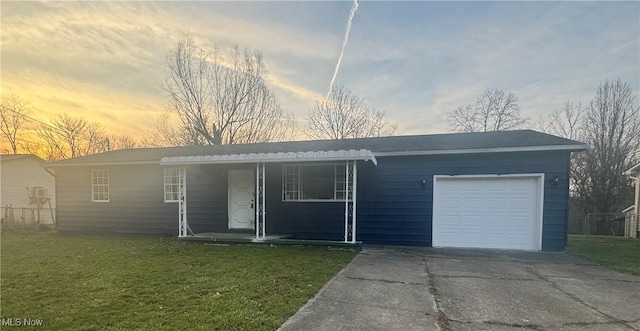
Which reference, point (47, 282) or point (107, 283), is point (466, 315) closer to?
point (107, 283)

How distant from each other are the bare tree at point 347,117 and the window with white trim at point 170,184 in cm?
1223

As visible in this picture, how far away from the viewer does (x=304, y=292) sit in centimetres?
421

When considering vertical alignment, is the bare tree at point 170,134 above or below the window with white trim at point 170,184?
above

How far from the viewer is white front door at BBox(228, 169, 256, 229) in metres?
9.74

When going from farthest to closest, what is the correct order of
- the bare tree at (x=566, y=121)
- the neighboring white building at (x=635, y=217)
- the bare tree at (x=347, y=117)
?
the bare tree at (x=566, y=121) → the bare tree at (x=347, y=117) → the neighboring white building at (x=635, y=217)

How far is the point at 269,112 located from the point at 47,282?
17.3 meters

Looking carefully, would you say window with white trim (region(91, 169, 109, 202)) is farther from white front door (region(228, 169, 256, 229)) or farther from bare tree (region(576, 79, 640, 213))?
bare tree (region(576, 79, 640, 213))

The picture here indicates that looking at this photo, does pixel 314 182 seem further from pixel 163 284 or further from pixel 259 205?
pixel 163 284

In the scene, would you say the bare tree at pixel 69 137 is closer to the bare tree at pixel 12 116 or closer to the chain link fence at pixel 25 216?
the bare tree at pixel 12 116

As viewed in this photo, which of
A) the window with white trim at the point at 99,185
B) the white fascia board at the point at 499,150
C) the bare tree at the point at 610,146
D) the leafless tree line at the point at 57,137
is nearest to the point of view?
the white fascia board at the point at 499,150

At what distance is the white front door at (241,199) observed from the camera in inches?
384

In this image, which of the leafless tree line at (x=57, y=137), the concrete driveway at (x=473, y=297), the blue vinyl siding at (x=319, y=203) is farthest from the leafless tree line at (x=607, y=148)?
the leafless tree line at (x=57, y=137)

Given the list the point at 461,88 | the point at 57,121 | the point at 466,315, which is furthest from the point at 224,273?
the point at 57,121

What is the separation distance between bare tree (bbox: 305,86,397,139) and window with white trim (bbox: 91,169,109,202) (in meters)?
13.1
